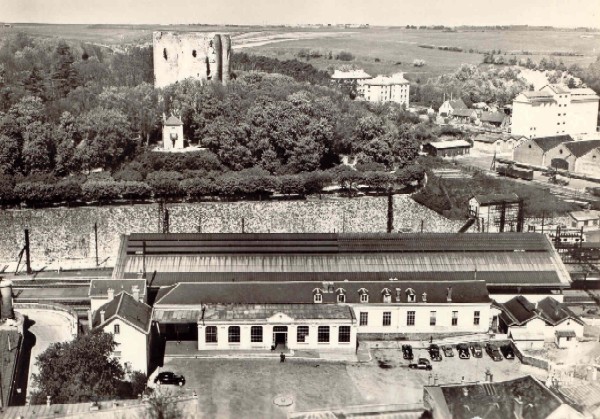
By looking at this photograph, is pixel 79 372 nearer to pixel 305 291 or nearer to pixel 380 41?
pixel 305 291

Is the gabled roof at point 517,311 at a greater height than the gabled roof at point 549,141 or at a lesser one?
lesser

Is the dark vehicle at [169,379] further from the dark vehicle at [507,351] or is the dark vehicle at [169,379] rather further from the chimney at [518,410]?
the dark vehicle at [507,351]

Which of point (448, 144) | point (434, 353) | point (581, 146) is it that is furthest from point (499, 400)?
point (448, 144)

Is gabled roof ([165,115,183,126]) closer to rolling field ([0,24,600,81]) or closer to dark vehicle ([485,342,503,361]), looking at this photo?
dark vehicle ([485,342,503,361])

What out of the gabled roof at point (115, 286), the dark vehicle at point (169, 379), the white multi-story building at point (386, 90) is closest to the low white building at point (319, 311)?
the gabled roof at point (115, 286)

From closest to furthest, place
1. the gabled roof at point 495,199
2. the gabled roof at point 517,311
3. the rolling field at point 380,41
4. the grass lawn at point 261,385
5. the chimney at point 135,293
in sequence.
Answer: the grass lawn at point 261,385 < the chimney at point 135,293 < the gabled roof at point 517,311 < the gabled roof at point 495,199 < the rolling field at point 380,41

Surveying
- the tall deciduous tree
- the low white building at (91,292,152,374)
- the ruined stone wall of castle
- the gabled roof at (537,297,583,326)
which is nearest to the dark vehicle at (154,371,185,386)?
the low white building at (91,292,152,374)
